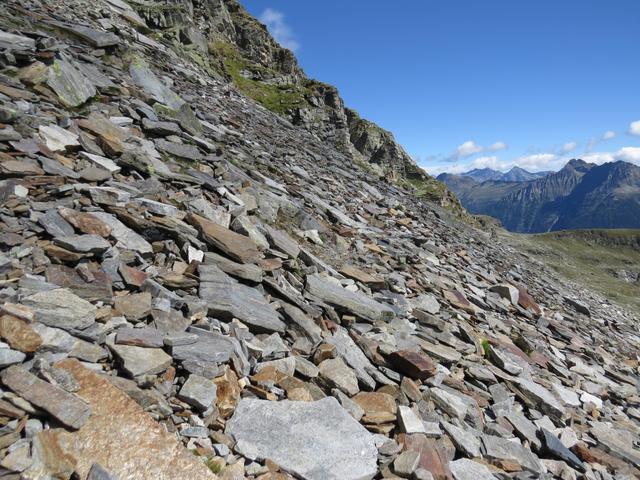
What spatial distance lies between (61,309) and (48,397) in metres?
1.42

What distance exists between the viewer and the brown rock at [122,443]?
3.77 meters

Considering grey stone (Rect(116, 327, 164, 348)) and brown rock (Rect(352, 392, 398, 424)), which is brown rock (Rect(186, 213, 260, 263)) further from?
brown rock (Rect(352, 392, 398, 424))

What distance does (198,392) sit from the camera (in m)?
4.85

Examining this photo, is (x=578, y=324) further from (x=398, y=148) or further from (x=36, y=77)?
(x=398, y=148)

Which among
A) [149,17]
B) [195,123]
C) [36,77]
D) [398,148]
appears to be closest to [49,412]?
[36,77]

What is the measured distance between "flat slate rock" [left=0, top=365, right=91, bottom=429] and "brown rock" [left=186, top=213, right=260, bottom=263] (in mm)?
4679

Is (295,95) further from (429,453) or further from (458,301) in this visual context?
(429,453)

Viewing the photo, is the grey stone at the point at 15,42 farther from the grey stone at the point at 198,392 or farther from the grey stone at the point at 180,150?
the grey stone at the point at 198,392

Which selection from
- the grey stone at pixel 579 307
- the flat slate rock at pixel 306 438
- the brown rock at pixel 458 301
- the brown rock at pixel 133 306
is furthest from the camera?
the grey stone at pixel 579 307

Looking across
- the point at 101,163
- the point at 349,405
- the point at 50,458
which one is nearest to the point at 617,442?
the point at 349,405

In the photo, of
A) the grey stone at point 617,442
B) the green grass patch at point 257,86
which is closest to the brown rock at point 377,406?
the grey stone at point 617,442

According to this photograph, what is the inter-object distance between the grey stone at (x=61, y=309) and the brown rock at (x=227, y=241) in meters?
3.41

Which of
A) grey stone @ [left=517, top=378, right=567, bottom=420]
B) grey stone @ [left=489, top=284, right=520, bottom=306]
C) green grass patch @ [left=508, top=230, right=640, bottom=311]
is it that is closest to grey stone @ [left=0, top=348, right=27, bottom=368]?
grey stone @ [left=517, top=378, right=567, bottom=420]

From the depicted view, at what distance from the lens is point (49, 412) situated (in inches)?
151
